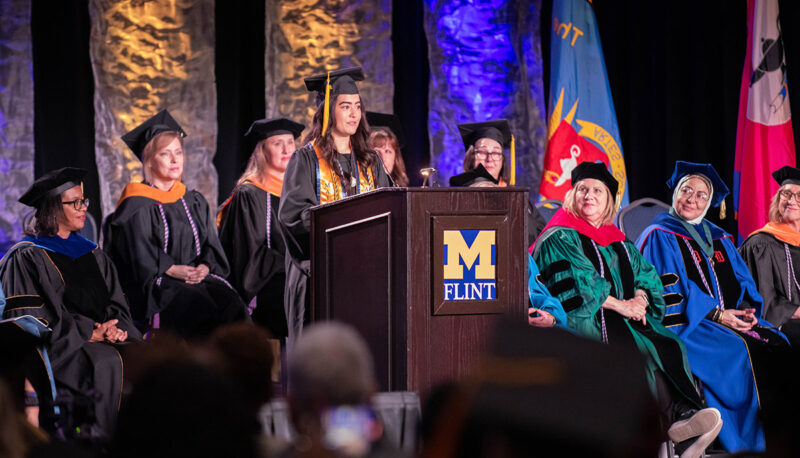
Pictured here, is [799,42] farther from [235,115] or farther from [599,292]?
[235,115]

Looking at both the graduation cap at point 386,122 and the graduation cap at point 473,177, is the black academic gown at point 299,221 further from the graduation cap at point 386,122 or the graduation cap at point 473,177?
the graduation cap at point 386,122

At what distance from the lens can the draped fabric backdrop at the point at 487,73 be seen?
672 cm

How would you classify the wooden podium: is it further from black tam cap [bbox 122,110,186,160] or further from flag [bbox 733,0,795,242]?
flag [bbox 733,0,795,242]

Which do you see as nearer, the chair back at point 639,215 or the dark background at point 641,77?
the chair back at point 639,215

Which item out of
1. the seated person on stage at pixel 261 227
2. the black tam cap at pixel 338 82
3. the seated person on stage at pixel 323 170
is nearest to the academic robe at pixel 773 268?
the seated person on stage at pixel 323 170

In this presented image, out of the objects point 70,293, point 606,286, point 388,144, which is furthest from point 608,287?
point 70,293

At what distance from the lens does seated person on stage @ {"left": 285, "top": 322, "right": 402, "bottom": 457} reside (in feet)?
4.18

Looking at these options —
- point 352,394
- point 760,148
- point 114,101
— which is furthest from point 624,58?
point 352,394

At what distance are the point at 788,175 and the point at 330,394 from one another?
229 inches

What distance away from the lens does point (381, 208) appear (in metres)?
3.24

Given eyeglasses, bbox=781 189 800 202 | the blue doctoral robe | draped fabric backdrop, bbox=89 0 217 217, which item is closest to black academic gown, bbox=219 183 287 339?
draped fabric backdrop, bbox=89 0 217 217

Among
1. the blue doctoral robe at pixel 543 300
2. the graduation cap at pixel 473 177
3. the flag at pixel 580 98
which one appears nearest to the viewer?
the blue doctoral robe at pixel 543 300

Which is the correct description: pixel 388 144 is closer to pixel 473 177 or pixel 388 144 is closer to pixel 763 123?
pixel 473 177

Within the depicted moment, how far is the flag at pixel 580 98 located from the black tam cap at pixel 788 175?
3.61 ft
